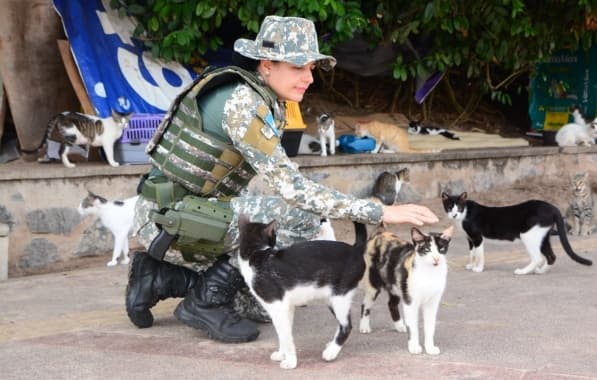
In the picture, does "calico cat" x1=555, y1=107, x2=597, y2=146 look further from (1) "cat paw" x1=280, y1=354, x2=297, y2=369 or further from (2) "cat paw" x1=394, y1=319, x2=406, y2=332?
(1) "cat paw" x1=280, y1=354, x2=297, y2=369

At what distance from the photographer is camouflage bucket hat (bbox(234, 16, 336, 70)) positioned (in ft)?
13.4

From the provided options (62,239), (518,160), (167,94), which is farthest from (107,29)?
(518,160)

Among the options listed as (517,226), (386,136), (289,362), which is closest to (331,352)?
(289,362)

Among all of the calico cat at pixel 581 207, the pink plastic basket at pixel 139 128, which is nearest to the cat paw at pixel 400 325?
the pink plastic basket at pixel 139 128

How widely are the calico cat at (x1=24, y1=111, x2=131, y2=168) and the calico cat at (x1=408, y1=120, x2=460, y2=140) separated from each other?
3.81 meters

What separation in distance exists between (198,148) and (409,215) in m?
1.09

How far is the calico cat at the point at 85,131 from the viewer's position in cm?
726

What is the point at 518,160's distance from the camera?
984 centimetres

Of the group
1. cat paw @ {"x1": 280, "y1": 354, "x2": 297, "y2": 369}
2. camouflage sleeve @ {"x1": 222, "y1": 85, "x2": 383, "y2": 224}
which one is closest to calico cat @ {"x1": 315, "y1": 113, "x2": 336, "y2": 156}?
camouflage sleeve @ {"x1": 222, "y1": 85, "x2": 383, "y2": 224}

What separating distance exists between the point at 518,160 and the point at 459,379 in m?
6.44

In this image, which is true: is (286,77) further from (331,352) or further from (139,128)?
(139,128)

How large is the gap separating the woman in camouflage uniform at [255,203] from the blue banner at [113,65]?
3212mm

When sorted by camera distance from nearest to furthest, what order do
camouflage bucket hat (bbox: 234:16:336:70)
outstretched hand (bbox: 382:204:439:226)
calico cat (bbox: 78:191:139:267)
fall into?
outstretched hand (bbox: 382:204:439:226)
camouflage bucket hat (bbox: 234:16:336:70)
calico cat (bbox: 78:191:139:267)

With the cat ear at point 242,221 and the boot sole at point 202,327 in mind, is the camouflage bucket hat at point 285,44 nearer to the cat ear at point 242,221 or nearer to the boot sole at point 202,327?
the cat ear at point 242,221
